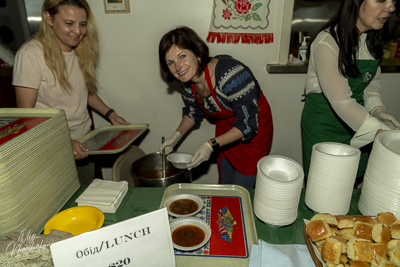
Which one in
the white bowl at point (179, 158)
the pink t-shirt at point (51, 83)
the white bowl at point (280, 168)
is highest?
the pink t-shirt at point (51, 83)

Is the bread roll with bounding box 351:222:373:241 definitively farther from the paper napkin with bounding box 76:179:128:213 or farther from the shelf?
the shelf

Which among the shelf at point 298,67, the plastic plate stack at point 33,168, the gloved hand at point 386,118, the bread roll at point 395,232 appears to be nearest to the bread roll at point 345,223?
the bread roll at point 395,232

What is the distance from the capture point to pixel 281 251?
86cm

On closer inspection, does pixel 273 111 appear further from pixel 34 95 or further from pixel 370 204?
pixel 34 95

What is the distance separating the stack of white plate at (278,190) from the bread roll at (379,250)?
257 mm

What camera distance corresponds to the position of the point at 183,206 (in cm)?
107

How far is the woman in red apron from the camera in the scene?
4.91ft

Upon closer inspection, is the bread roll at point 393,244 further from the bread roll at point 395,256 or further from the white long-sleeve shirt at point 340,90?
the white long-sleeve shirt at point 340,90

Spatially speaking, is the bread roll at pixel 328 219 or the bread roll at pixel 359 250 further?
the bread roll at pixel 328 219

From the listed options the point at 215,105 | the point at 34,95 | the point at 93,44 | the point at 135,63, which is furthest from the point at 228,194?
the point at 135,63

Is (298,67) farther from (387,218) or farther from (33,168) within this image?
(33,168)

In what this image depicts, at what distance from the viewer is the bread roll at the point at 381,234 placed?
0.77 meters

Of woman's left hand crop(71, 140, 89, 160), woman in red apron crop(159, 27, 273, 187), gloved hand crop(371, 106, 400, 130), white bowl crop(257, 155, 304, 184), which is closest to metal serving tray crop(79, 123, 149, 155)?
woman's left hand crop(71, 140, 89, 160)

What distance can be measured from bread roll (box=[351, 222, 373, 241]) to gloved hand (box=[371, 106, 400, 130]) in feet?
2.52
